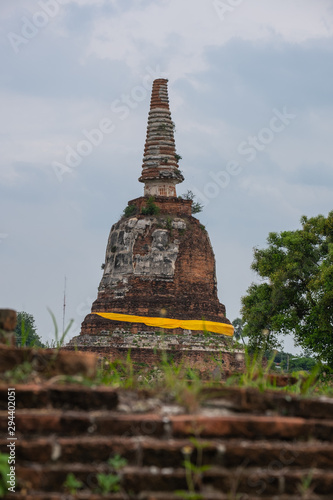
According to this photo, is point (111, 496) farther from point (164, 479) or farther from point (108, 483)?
point (164, 479)

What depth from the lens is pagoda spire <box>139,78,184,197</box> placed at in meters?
41.4

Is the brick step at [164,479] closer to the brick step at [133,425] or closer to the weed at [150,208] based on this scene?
the brick step at [133,425]

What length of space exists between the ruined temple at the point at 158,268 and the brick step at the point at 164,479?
32131 millimetres

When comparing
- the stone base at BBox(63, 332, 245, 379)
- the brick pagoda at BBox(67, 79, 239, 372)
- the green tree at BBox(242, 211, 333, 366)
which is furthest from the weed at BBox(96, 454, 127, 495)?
the brick pagoda at BBox(67, 79, 239, 372)

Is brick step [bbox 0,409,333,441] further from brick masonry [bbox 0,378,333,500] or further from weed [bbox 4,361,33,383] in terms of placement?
weed [bbox 4,361,33,383]

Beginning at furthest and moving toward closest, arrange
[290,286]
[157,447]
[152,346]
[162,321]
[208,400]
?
1. [162,321]
2. [152,346]
3. [290,286]
4. [208,400]
5. [157,447]

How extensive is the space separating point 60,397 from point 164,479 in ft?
2.61

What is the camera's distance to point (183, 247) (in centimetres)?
3962

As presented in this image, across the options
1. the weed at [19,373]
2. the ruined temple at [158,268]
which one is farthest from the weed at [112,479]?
the ruined temple at [158,268]

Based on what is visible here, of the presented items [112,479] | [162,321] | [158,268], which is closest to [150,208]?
[158,268]

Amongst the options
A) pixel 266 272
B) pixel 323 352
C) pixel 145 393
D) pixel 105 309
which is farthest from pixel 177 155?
pixel 145 393

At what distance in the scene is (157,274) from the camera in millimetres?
38875

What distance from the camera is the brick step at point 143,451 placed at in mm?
4656

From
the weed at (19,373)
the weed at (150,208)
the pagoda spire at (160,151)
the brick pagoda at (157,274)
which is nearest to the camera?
the weed at (19,373)
